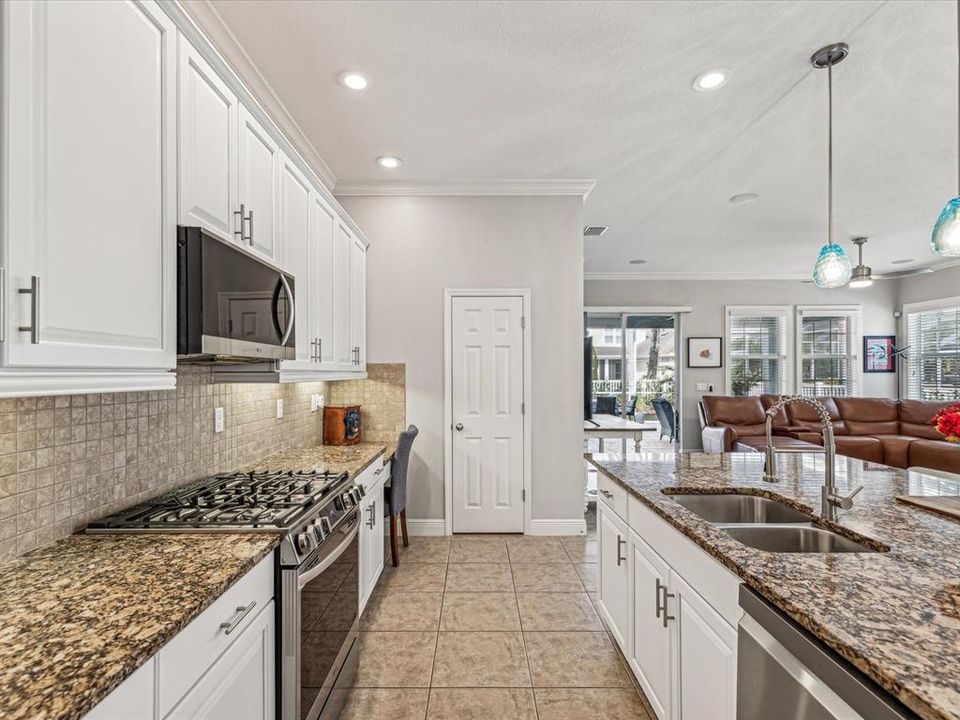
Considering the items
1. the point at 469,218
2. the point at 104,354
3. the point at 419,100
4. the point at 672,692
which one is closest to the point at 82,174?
the point at 104,354

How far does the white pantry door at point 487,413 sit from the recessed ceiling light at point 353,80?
1.72 m

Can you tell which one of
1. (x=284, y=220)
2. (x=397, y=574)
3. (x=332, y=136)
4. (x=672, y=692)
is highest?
(x=332, y=136)

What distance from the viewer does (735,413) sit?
652cm

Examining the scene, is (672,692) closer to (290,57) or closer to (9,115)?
(9,115)

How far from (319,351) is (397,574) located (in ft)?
5.38

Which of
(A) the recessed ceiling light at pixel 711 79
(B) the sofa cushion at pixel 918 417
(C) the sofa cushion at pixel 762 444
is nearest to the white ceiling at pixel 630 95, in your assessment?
(A) the recessed ceiling light at pixel 711 79

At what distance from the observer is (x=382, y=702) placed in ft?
6.41

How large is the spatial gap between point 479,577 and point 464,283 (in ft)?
7.36

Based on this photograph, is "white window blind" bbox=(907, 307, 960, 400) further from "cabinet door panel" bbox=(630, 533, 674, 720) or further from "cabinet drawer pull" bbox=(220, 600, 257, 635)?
"cabinet drawer pull" bbox=(220, 600, 257, 635)

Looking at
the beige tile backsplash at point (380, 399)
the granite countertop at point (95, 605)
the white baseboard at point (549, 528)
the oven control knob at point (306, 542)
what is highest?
the beige tile backsplash at point (380, 399)

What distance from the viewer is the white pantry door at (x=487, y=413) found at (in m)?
3.85

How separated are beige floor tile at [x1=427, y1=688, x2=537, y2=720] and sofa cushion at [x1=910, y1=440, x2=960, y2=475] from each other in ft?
20.2

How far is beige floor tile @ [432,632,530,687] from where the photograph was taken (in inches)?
82.0

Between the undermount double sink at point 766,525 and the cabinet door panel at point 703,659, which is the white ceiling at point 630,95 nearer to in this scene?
the undermount double sink at point 766,525
